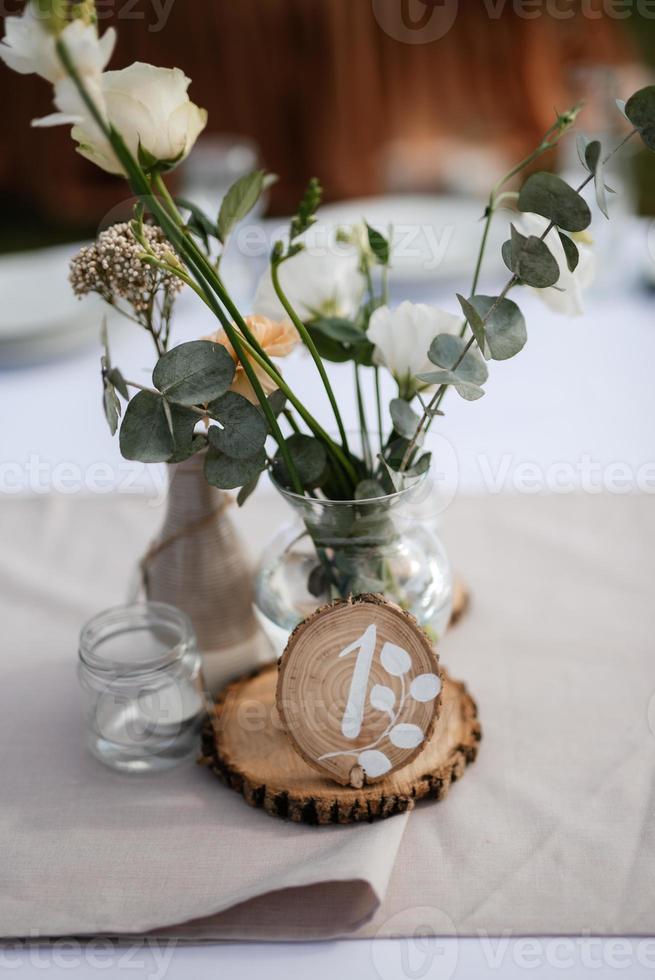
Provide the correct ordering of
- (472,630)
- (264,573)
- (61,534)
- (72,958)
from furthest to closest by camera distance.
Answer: (61,534) < (472,630) < (264,573) < (72,958)

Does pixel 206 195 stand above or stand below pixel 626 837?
above

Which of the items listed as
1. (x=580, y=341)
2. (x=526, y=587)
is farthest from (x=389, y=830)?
(x=580, y=341)

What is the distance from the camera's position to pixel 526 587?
88cm

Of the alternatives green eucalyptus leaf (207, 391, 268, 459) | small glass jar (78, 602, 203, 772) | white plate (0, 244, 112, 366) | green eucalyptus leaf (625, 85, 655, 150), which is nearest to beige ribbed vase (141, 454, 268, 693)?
small glass jar (78, 602, 203, 772)

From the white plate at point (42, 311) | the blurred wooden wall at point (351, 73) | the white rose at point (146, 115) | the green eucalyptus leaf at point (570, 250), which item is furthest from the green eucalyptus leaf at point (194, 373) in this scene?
the blurred wooden wall at point (351, 73)

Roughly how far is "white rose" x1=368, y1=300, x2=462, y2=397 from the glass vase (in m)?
0.07

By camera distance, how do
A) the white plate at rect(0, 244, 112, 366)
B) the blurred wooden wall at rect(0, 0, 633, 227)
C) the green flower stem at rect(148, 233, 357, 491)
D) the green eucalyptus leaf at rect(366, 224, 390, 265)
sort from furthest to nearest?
the blurred wooden wall at rect(0, 0, 633, 227)
the white plate at rect(0, 244, 112, 366)
the green eucalyptus leaf at rect(366, 224, 390, 265)
the green flower stem at rect(148, 233, 357, 491)

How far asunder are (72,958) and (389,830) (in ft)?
0.65

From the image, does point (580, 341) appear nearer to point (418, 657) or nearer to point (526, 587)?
point (526, 587)

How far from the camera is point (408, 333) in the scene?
594mm

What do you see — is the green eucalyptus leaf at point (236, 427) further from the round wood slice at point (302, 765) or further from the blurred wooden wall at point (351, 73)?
the blurred wooden wall at point (351, 73)

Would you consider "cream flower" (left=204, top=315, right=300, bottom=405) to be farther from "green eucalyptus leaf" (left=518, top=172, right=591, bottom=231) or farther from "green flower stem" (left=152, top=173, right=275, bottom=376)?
"green eucalyptus leaf" (left=518, top=172, right=591, bottom=231)

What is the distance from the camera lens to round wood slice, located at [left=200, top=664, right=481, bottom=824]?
62 centimetres

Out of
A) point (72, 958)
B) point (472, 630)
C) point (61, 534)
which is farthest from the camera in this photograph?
point (61, 534)
